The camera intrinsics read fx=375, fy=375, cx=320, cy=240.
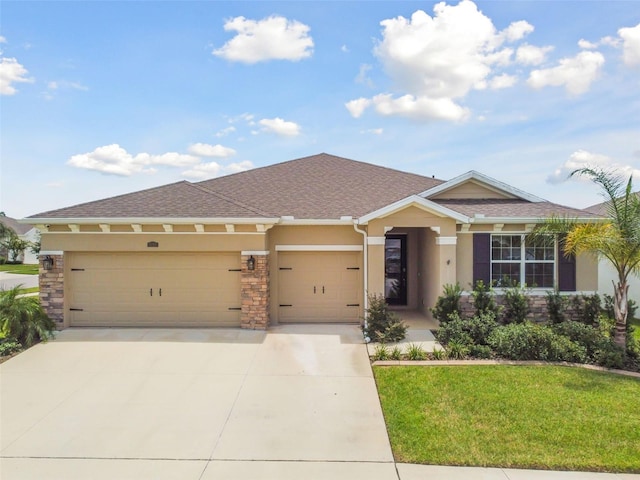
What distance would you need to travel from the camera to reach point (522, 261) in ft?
34.0

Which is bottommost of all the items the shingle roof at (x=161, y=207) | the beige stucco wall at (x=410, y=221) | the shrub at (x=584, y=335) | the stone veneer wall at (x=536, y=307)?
the shrub at (x=584, y=335)

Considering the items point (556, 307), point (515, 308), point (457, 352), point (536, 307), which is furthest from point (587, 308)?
point (457, 352)

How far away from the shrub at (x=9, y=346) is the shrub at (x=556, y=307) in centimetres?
1290

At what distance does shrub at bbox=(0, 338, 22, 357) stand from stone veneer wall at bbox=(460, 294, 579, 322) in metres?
10.7

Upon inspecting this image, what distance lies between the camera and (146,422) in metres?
5.37

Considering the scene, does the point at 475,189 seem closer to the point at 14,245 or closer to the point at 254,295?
the point at 254,295

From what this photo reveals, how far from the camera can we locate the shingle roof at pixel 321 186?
11391 mm

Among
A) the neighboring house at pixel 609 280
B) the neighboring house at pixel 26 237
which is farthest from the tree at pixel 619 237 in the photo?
the neighboring house at pixel 26 237

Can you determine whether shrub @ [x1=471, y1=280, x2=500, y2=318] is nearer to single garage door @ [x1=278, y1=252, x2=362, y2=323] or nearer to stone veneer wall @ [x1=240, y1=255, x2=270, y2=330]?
single garage door @ [x1=278, y1=252, x2=362, y2=323]

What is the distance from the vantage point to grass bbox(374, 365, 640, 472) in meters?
4.46

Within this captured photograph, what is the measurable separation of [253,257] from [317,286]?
6.95 feet

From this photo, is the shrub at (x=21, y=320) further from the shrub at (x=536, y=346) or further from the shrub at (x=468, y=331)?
the shrub at (x=536, y=346)

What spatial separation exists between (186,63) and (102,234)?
5.78 m

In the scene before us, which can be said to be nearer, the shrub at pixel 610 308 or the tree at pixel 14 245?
the shrub at pixel 610 308
